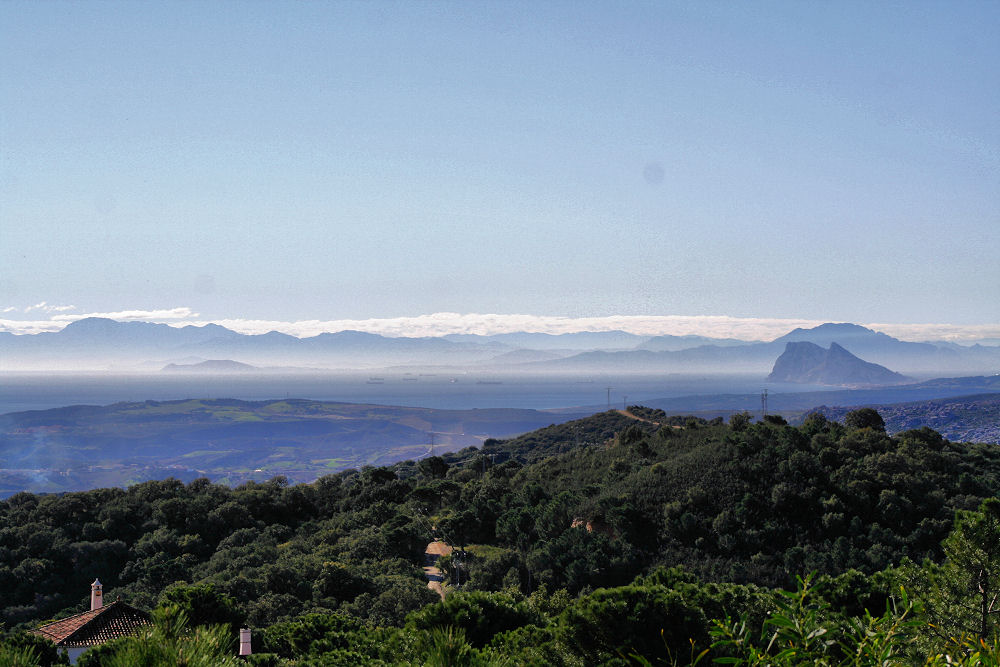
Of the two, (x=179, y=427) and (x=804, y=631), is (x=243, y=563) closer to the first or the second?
(x=804, y=631)

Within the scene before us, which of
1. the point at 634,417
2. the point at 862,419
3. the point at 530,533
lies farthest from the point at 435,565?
the point at 634,417

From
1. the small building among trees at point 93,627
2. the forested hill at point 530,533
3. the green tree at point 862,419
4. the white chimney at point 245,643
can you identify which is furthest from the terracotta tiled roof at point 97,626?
the green tree at point 862,419

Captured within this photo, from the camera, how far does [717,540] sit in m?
24.2

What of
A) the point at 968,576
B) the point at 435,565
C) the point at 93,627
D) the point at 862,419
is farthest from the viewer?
the point at 862,419

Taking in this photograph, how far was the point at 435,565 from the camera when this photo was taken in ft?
90.5

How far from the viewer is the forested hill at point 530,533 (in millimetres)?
21109

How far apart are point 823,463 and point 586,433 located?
35.6 meters

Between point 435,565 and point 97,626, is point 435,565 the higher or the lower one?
the lower one

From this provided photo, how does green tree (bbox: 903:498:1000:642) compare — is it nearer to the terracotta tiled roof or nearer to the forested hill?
the forested hill

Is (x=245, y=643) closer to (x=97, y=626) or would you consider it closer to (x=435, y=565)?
(x=97, y=626)

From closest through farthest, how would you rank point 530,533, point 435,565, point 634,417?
point 435,565 → point 530,533 → point 634,417

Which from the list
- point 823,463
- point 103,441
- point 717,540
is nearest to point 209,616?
point 717,540

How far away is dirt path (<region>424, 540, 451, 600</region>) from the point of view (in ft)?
80.1

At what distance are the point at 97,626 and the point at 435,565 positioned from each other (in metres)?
13.8
